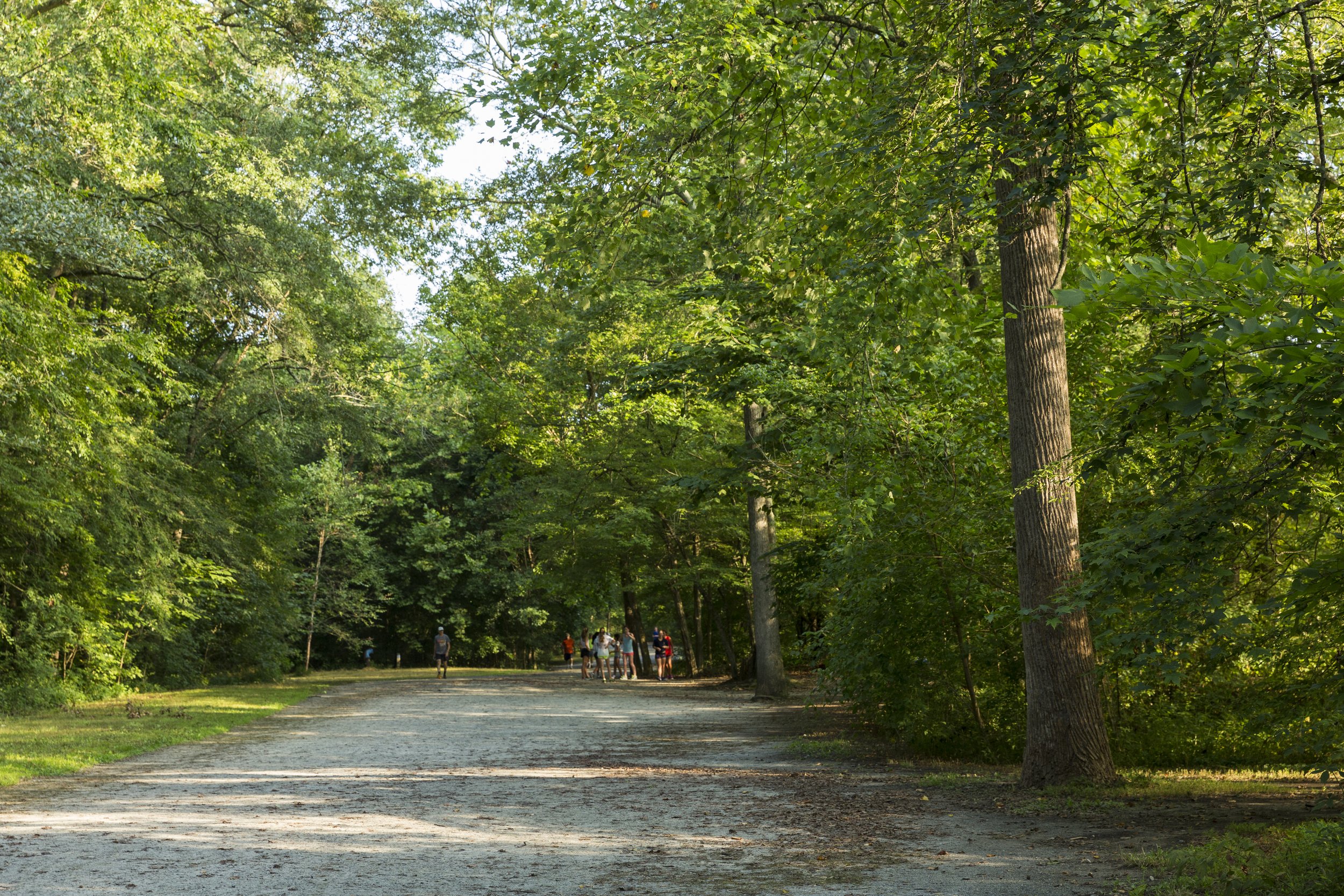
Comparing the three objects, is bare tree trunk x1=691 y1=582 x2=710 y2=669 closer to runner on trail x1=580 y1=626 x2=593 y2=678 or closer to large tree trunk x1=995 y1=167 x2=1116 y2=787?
runner on trail x1=580 y1=626 x2=593 y2=678

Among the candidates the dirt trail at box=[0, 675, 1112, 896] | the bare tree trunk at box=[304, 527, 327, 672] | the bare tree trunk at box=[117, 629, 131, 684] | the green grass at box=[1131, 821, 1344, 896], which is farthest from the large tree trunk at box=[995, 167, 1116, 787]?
the bare tree trunk at box=[304, 527, 327, 672]

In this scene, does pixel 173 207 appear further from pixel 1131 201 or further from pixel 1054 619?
pixel 1054 619

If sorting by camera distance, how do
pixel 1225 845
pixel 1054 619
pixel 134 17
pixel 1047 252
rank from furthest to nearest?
pixel 134 17 → pixel 1047 252 → pixel 1054 619 → pixel 1225 845

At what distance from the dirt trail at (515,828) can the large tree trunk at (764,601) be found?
844cm

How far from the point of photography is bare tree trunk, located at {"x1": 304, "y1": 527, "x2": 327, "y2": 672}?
147 ft

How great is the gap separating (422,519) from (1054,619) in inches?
1865

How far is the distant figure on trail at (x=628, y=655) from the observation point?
3488 cm

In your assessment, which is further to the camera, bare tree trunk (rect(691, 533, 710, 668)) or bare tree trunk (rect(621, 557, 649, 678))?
bare tree trunk (rect(621, 557, 649, 678))

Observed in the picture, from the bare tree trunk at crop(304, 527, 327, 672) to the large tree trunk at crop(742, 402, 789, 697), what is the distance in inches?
1026

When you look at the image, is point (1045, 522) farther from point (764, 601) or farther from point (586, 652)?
point (586, 652)

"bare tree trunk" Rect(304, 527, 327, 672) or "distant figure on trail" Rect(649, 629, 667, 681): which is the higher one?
"bare tree trunk" Rect(304, 527, 327, 672)

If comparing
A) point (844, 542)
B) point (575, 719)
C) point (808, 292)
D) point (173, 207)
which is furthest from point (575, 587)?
point (808, 292)

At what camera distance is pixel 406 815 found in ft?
29.4

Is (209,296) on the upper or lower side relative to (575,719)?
upper
